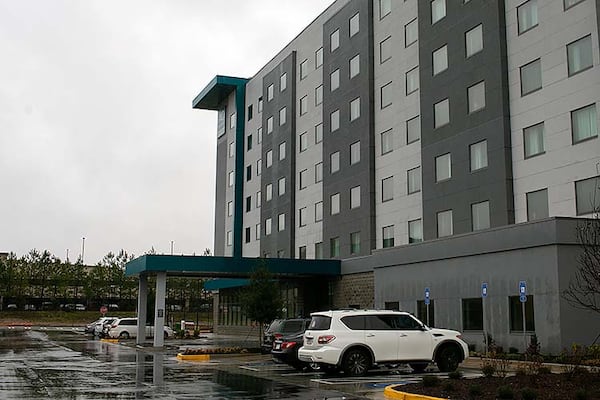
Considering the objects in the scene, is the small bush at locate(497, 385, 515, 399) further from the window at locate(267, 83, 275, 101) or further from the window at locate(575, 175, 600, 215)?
the window at locate(267, 83, 275, 101)

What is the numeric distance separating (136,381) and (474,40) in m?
22.7

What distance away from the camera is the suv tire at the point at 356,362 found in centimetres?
2022

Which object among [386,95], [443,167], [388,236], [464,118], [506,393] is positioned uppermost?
[386,95]

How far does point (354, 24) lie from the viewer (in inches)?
1837

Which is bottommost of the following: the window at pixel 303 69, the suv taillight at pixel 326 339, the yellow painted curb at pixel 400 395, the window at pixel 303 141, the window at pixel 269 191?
the yellow painted curb at pixel 400 395

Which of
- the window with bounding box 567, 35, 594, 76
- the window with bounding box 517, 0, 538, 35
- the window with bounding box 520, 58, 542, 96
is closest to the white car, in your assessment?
the window with bounding box 520, 58, 542, 96

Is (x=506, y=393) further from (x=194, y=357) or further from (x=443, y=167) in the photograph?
(x=443, y=167)

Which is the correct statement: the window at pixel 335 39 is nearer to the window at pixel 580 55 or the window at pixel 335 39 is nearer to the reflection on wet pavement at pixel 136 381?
the window at pixel 580 55

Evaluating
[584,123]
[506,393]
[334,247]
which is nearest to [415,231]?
[334,247]

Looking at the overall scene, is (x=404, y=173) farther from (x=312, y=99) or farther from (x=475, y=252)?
(x=312, y=99)

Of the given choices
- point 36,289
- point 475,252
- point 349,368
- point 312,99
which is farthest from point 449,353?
point 36,289

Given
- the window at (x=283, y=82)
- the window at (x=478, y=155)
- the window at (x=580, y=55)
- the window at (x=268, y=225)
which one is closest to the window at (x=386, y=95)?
the window at (x=478, y=155)

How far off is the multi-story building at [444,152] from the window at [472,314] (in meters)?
0.07

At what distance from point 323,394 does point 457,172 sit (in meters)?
20.2
